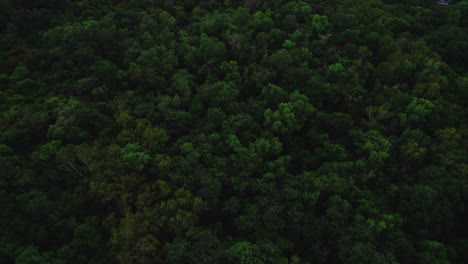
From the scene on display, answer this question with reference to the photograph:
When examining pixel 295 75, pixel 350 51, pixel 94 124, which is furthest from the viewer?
pixel 350 51

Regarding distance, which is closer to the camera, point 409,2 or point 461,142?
point 461,142

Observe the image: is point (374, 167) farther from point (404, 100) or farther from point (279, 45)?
point (279, 45)

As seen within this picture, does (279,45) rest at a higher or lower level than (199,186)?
higher

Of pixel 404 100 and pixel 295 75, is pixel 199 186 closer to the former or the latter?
pixel 295 75

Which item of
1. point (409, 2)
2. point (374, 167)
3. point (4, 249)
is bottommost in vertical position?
point (4, 249)

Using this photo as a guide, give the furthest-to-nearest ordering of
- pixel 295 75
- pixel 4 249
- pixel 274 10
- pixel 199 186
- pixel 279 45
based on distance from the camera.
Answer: pixel 274 10 < pixel 279 45 < pixel 295 75 < pixel 199 186 < pixel 4 249

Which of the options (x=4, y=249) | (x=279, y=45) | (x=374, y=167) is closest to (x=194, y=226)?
(x=4, y=249)
